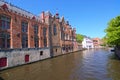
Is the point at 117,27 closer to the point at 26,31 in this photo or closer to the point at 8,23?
the point at 26,31

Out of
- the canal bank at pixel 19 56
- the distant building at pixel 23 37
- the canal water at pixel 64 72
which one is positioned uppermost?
the distant building at pixel 23 37

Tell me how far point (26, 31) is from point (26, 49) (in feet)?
13.4

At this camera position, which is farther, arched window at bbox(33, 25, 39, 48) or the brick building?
arched window at bbox(33, 25, 39, 48)

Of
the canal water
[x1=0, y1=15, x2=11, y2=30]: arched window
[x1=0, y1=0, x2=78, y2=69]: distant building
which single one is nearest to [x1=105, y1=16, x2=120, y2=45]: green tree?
the canal water

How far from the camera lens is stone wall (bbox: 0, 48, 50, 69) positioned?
77.8 ft

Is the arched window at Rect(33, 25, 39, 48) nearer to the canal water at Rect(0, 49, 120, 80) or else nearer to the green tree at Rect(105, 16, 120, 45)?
the canal water at Rect(0, 49, 120, 80)

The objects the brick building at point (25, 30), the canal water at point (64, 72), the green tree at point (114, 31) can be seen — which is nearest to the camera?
the canal water at point (64, 72)

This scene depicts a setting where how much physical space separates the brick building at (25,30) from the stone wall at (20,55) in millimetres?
1003

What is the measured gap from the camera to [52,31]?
44469 mm

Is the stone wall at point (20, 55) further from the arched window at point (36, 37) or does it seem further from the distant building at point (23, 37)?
the arched window at point (36, 37)

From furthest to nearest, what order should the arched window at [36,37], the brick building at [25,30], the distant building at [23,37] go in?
1. the arched window at [36,37]
2. the brick building at [25,30]
3. the distant building at [23,37]

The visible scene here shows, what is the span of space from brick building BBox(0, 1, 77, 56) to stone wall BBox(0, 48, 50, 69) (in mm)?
1003

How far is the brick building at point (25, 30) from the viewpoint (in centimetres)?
2462

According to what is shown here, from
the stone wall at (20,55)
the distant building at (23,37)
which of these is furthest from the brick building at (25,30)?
the stone wall at (20,55)
